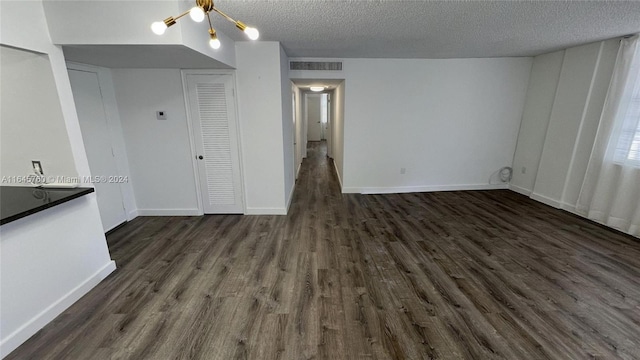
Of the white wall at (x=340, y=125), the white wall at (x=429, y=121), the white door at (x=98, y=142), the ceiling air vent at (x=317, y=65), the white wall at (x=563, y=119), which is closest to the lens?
the white door at (x=98, y=142)

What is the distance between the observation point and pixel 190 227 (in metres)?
3.67

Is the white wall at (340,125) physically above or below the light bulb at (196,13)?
below

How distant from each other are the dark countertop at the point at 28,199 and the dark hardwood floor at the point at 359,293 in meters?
0.93

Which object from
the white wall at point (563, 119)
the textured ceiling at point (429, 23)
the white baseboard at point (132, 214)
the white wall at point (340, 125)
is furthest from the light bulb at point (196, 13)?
the white wall at point (563, 119)

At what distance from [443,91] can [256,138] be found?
3657 millimetres

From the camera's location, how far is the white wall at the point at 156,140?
3568 millimetres

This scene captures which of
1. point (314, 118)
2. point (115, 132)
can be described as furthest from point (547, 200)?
point (314, 118)

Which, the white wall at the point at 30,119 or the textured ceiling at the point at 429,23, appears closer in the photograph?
the white wall at the point at 30,119

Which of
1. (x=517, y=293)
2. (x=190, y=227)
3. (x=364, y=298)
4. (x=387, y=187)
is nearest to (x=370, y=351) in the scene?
(x=364, y=298)

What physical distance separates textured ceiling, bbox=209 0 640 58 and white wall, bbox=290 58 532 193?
27.5 inches

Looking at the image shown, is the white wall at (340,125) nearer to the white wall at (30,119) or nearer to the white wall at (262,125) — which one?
the white wall at (262,125)

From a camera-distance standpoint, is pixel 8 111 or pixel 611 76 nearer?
pixel 8 111

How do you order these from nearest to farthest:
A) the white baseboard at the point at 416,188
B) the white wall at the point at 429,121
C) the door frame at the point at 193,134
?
the door frame at the point at 193,134, the white wall at the point at 429,121, the white baseboard at the point at 416,188

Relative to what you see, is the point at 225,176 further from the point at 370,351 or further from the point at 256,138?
the point at 370,351
